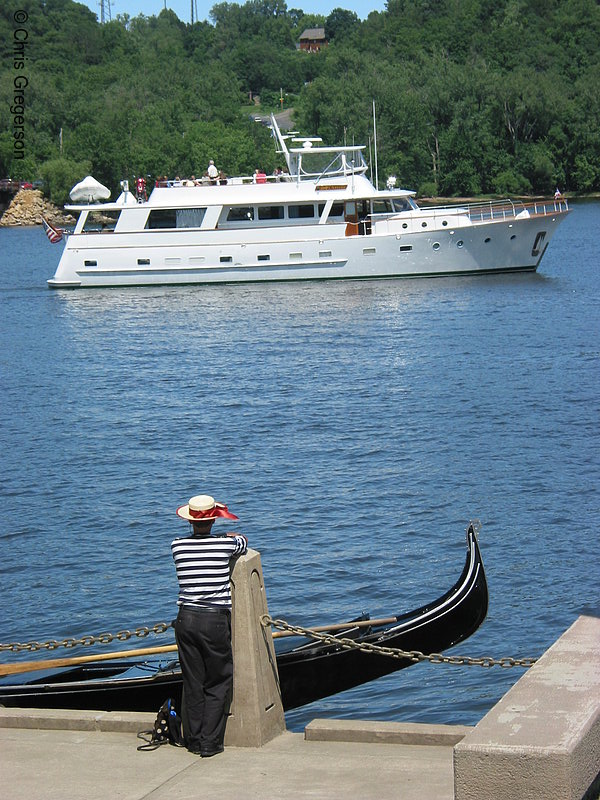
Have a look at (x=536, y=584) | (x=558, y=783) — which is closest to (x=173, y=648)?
(x=558, y=783)

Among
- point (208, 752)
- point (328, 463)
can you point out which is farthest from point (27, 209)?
point (208, 752)

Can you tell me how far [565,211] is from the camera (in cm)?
4384

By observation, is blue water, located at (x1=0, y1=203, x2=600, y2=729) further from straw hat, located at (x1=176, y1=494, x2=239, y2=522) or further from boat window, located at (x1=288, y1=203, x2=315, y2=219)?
boat window, located at (x1=288, y1=203, x2=315, y2=219)

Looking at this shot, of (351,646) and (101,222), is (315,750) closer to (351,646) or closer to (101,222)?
(351,646)

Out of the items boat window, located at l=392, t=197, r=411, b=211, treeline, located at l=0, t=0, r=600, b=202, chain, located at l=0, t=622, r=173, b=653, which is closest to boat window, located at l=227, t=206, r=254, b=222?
boat window, located at l=392, t=197, r=411, b=211

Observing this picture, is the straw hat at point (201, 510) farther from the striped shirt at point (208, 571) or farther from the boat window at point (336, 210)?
the boat window at point (336, 210)

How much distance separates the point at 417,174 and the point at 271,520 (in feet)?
295

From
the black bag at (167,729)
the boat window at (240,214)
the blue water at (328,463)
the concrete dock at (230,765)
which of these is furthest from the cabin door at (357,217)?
the black bag at (167,729)

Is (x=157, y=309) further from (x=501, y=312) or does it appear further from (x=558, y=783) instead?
(x=558, y=783)

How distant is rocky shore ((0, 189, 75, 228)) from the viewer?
104m

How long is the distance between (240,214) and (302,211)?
2282 mm

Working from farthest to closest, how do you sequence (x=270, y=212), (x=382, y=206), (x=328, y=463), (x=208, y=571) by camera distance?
(x=270, y=212)
(x=382, y=206)
(x=328, y=463)
(x=208, y=571)

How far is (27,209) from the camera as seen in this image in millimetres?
104688

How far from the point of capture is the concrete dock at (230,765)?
257 inches
